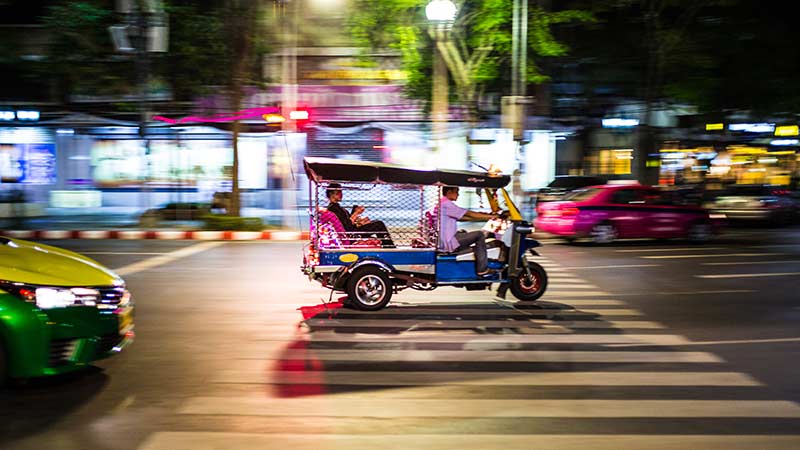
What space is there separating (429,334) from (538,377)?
2135 mm

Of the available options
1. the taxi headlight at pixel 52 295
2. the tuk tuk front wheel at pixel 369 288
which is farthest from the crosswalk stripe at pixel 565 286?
the taxi headlight at pixel 52 295

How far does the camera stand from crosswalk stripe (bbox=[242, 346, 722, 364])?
25.1 ft

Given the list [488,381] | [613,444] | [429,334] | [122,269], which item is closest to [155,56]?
[122,269]

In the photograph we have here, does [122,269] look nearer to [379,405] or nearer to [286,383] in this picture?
[286,383]

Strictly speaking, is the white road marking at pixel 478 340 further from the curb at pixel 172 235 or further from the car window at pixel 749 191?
the car window at pixel 749 191

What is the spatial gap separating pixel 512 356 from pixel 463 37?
19.6m

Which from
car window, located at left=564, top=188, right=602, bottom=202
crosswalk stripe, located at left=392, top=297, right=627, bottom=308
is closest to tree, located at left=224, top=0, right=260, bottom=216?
car window, located at left=564, top=188, right=602, bottom=202

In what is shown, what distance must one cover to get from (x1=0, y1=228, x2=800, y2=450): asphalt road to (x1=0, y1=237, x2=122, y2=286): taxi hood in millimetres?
929

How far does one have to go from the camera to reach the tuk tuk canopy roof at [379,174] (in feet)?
33.3

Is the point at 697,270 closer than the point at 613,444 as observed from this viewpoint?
No

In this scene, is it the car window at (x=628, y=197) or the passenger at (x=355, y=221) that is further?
the car window at (x=628, y=197)

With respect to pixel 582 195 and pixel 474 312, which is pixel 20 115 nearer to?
pixel 582 195

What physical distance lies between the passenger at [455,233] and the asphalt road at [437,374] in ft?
2.29

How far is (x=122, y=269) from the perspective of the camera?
14.3 metres
